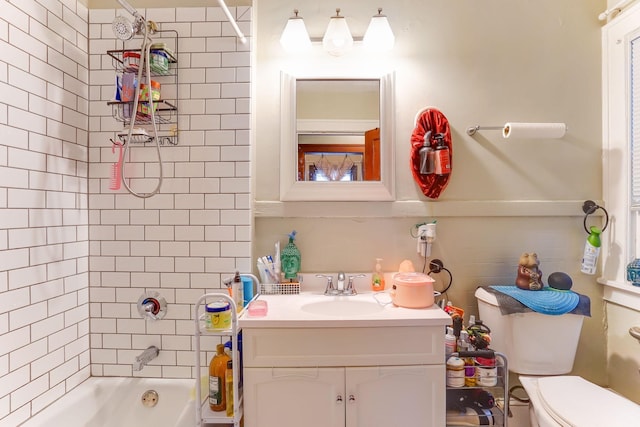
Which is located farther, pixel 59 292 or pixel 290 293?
pixel 290 293

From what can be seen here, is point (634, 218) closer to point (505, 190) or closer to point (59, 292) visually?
point (505, 190)

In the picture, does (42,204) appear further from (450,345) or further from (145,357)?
(450,345)

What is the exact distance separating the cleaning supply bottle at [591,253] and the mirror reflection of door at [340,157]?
1.15 metres

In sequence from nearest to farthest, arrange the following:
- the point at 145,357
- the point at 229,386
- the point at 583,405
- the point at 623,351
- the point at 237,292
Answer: the point at 583,405 → the point at 229,386 → the point at 237,292 → the point at 145,357 → the point at 623,351

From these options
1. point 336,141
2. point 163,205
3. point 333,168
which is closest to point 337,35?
point 336,141

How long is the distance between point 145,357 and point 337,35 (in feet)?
6.22

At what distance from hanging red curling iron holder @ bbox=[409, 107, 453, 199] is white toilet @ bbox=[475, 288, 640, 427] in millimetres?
604

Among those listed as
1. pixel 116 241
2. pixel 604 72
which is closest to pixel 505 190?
pixel 604 72

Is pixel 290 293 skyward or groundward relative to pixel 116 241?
groundward

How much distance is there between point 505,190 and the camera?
1854 millimetres

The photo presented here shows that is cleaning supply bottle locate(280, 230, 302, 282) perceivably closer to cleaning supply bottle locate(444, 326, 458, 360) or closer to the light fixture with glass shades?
cleaning supply bottle locate(444, 326, 458, 360)

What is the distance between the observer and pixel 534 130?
171 centimetres

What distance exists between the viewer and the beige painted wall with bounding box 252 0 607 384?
1845 millimetres

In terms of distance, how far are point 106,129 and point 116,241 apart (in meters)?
0.59
